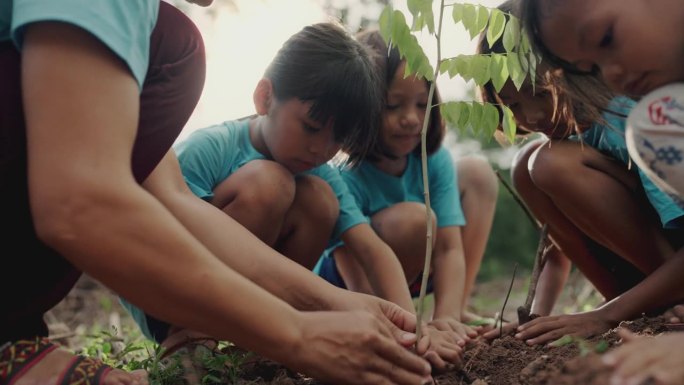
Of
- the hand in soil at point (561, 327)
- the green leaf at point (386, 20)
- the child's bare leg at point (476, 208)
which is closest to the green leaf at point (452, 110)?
the green leaf at point (386, 20)

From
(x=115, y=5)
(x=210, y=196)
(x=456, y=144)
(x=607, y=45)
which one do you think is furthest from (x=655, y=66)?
(x=456, y=144)

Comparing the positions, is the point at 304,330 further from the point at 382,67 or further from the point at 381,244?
the point at 382,67

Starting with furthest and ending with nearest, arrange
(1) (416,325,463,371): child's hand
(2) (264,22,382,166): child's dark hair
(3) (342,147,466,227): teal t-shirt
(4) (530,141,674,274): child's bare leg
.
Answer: (3) (342,147,466,227): teal t-shirt → (2) (264,22,382,166): child's dark hair → (4) (530,141,674,274): child's bare leg → (1) (416,325,463,371): child's hand

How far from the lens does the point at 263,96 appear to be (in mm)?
2873

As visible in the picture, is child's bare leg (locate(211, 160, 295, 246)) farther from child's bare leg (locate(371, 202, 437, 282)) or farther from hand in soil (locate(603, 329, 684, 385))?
hand in soil (locate(603, 329, 684, 385))

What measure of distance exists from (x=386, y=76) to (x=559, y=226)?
3.29ft

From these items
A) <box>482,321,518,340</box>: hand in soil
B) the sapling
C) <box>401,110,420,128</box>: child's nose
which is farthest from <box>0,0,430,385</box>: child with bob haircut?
<box>401,110,420,128</box>: child's nose

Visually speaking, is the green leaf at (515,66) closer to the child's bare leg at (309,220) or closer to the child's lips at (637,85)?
the child's lips at (637,85)

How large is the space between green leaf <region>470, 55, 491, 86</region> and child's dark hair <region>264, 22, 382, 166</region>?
3.16 feet

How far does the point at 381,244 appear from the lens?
2.68 metres

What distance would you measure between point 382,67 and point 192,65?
1.47 meters

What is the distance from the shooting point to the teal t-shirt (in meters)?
3.15

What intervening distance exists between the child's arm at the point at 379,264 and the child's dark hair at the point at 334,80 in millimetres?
368

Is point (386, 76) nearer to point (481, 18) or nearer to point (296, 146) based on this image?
point (296, 146)
